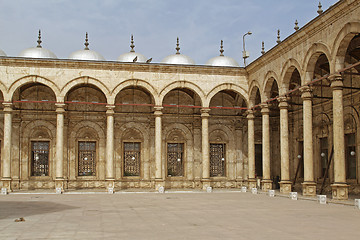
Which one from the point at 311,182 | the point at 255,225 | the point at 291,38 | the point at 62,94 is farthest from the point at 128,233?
the point at 62,94

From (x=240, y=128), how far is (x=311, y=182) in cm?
1016

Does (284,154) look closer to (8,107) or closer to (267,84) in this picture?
(267,84)

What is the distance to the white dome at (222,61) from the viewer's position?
30562 mm

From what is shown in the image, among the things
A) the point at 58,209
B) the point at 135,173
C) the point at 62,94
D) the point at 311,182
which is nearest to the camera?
the point at 58,209

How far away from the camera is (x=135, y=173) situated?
2847 centimetres

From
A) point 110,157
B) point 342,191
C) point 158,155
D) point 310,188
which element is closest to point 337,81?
point 342,191

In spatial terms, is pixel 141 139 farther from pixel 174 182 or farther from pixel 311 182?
pixel 311 182

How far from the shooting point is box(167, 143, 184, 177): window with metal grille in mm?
28969

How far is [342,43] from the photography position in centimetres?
1722

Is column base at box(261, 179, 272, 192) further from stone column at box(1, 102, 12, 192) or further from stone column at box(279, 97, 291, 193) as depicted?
stone column at box(1, 102, 12, 192)

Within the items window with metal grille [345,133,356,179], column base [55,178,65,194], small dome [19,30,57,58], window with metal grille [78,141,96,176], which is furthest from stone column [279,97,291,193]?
small dome [19,30,57,58]

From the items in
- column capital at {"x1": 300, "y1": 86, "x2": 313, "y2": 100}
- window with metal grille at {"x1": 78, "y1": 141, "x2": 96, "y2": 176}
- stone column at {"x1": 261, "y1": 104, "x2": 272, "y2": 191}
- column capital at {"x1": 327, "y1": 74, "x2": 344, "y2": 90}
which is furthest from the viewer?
window with metal grille at {"x1": 78, "y1": 141, "x2": 96, "y2": 176}

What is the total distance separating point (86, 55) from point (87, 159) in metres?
6.77

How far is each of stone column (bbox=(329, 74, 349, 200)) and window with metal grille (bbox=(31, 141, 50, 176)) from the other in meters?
17.3
